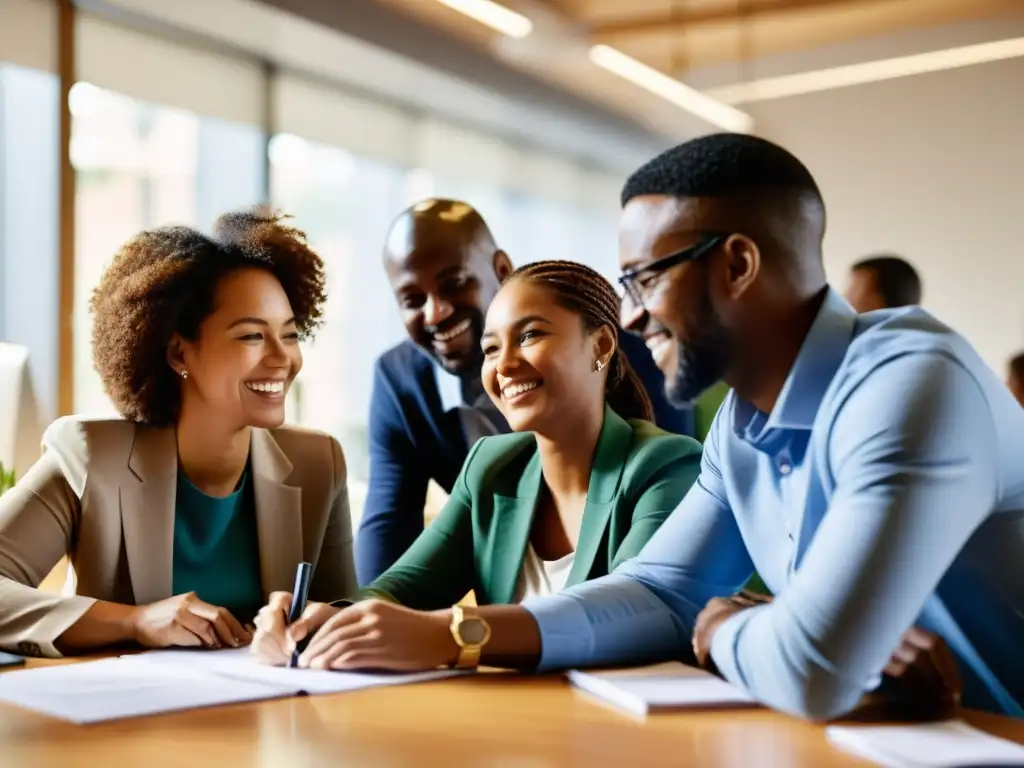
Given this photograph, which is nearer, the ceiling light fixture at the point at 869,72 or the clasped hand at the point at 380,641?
the clasped hand at the point at 380,641

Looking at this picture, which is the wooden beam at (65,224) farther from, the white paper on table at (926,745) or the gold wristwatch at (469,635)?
the white paper on table at (926,745)

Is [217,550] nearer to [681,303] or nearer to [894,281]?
[681,303]

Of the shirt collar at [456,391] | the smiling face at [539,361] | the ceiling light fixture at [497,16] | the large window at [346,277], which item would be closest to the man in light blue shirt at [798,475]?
the smiling face at [539,361]

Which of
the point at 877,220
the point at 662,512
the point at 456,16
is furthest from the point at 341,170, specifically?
the point at 662,512

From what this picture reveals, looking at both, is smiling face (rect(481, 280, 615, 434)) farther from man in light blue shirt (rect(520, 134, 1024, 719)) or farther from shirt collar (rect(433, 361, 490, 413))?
shirt collar (rect(433, 361, 490, 413))

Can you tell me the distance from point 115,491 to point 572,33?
3.65m

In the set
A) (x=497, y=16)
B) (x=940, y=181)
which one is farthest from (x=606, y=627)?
(x=940, y=181)

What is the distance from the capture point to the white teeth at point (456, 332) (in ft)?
8.77

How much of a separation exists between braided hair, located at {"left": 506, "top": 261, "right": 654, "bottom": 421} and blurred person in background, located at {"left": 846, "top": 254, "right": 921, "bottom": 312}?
2.27 metres

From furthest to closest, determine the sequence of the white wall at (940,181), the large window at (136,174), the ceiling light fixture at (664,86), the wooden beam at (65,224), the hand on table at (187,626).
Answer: the white wall at (940,181) < the ceiling light fixture at (664,86) < the large window at (136,174) < the wooden beam at (65,224) < the hand on table at (187,626)

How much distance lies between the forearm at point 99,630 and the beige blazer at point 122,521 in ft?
0.06

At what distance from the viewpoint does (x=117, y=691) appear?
144cm

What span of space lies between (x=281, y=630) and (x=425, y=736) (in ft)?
1.47

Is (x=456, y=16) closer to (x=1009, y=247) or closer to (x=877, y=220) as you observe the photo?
(x=877, y=220)
